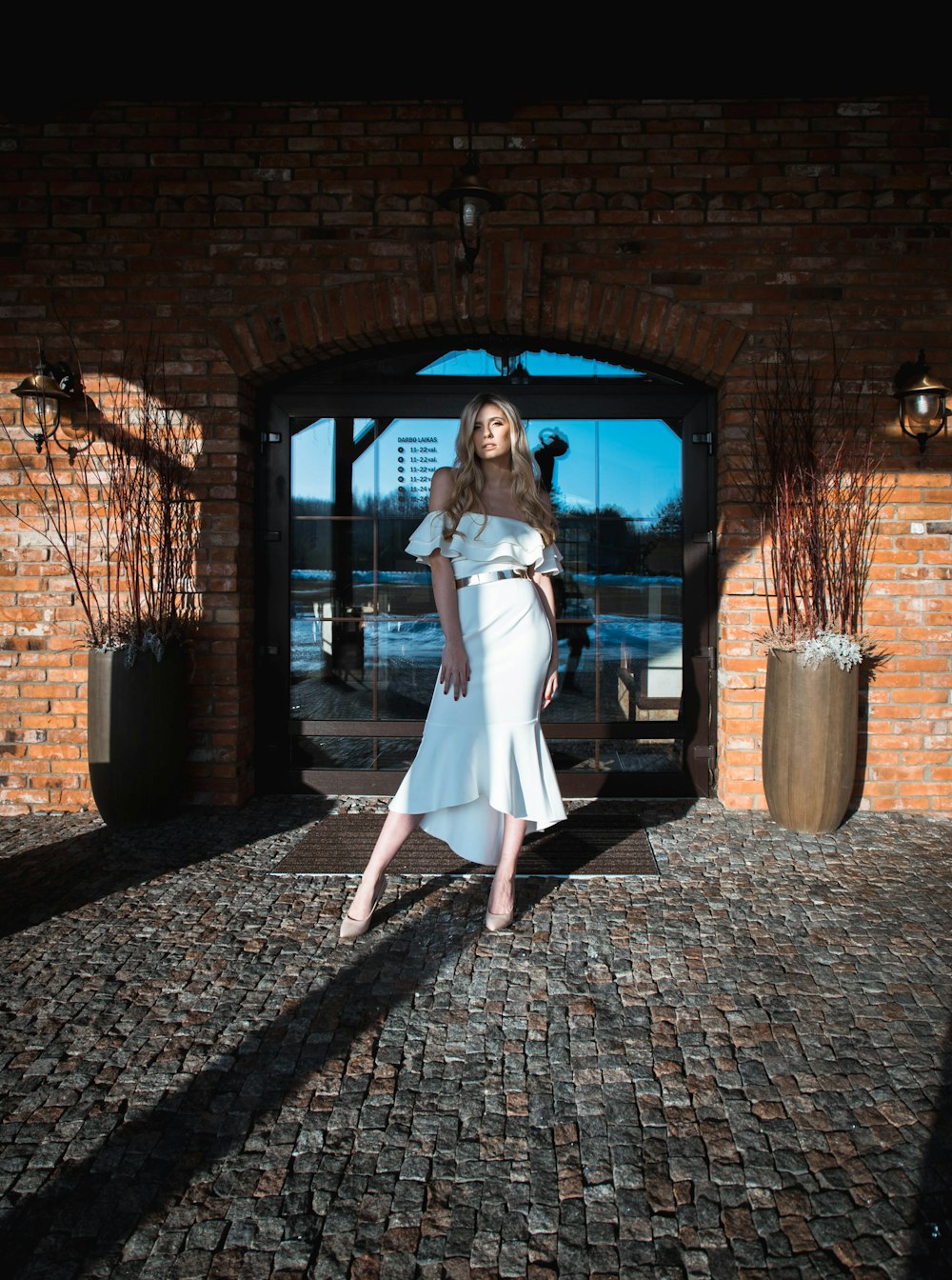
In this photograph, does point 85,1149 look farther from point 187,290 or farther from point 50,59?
point 50,59

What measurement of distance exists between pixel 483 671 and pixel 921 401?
2.72 metres

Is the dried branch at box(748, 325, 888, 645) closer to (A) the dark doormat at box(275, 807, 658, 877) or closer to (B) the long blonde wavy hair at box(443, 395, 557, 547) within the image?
(A) the dark doormat at box(275, 807, 658, 877)

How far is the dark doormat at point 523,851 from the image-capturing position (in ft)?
11.0

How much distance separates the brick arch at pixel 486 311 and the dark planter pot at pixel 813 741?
1578 millimetres

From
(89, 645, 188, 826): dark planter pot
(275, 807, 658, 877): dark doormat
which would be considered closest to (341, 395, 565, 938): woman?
(275, 807, 658, 877): dark doormat

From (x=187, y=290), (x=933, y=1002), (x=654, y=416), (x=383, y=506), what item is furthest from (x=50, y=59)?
(x=933, y=1002)

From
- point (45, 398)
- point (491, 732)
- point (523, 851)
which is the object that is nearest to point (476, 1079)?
point (491, 732)

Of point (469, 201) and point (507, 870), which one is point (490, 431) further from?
point (469, 201)

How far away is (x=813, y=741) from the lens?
12.4 ft

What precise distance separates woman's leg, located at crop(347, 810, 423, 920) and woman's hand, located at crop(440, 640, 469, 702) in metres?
0.42

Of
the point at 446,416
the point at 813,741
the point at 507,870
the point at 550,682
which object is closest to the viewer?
the point at 507,870

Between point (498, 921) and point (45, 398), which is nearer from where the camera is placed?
point (498, 921)

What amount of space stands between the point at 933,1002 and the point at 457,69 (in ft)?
13.8

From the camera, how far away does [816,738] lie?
3.77 meters
